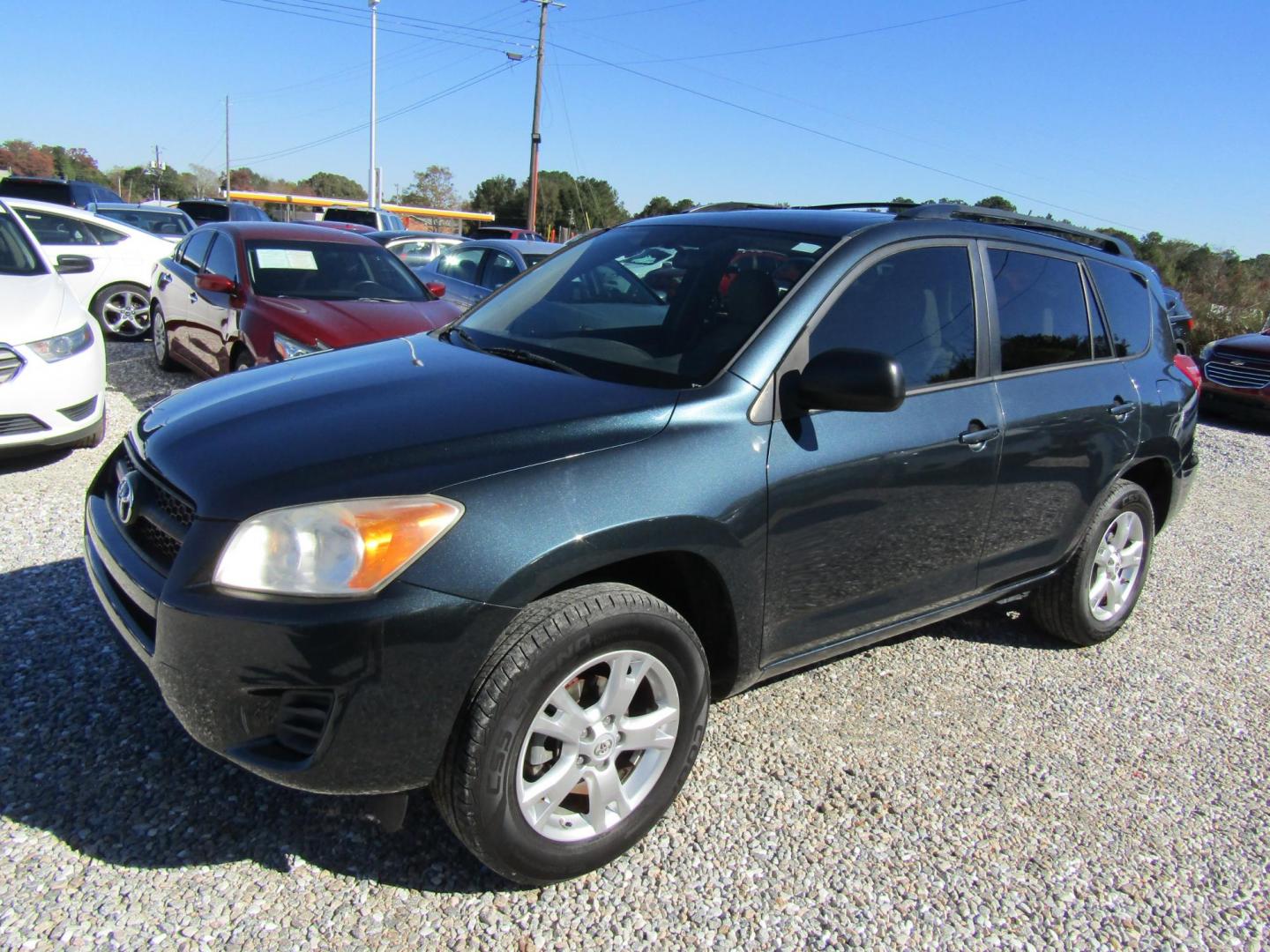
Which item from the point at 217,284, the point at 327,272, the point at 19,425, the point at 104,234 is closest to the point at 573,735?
the point at 19,425

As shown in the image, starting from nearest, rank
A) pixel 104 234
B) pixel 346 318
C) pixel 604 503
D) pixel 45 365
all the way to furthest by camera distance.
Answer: pixel 604 503 → pixel 45 365 → pixel 346 318 → pixel 104 234

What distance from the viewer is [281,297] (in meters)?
6.83

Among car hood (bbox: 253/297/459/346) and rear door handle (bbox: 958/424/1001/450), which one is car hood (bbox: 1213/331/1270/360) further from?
rear door handle (bbox: 958/424/1001/450)

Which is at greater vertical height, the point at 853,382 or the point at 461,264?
the point at 853,382

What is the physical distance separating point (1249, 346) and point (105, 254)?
12.6m

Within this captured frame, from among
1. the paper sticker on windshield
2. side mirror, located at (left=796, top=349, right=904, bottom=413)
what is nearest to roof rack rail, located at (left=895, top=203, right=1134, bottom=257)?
side mirror, located at (left=796, top=349, right=904, bottom=413)

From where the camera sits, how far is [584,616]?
2.26 meters

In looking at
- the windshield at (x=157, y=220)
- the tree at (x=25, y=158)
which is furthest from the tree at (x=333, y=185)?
the windshield at (x=157, y=220)

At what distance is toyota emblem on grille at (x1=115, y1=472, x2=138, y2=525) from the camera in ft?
8.43

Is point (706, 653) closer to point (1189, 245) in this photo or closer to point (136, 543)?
point (136, 543)

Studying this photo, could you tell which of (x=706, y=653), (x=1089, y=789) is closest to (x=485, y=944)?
(x=706, y=653)

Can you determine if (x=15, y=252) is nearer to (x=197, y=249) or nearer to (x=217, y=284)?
(x=217, y=284)

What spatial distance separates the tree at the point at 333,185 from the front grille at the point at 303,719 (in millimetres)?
100318

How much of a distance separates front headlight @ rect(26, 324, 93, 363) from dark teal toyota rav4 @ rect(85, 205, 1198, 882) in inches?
119
